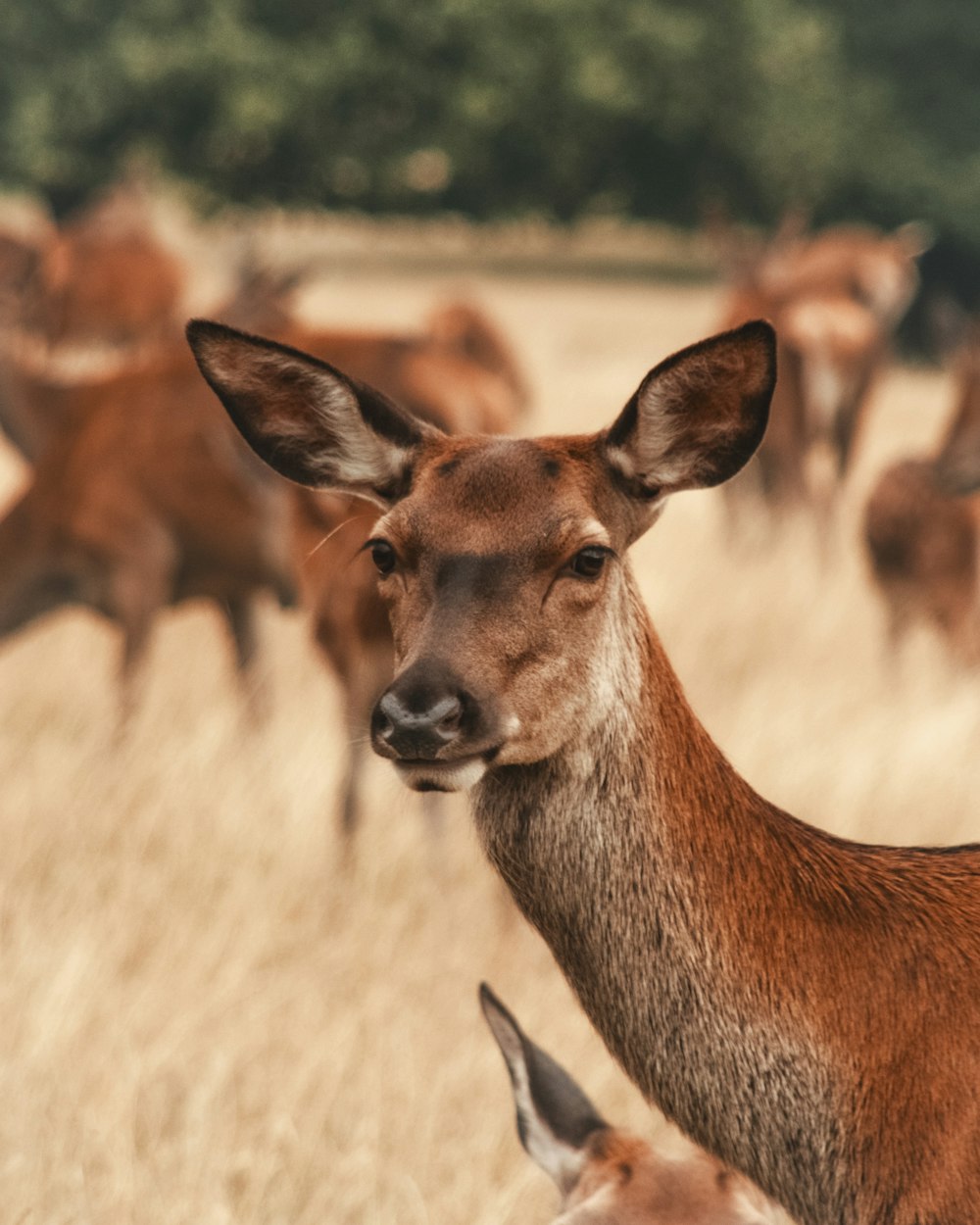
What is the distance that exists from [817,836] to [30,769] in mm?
3953

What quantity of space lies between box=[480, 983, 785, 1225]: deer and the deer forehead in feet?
2.08

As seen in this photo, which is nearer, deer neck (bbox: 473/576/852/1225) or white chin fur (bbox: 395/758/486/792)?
white chin fur (bbox: 395/758/486/792)

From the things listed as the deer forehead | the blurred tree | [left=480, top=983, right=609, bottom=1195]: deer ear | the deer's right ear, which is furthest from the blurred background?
the blurred tree

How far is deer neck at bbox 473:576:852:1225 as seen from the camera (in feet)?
8.72

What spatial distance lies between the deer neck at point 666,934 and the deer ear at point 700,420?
0.87 feet

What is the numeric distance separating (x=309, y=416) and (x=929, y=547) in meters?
5.50

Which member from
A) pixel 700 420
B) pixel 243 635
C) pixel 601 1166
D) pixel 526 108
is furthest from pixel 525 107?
pixel 601 1166

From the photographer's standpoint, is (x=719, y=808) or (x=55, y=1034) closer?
(x=719, y=808)

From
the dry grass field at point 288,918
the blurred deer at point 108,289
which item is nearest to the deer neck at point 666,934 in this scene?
the dry grass field at point 288,918

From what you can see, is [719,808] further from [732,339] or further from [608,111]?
[608,111]

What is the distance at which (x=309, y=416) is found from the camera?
9.77 ft

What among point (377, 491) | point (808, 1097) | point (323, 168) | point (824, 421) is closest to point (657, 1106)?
point (808, 1097)

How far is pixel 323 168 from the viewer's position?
2894 centimetres

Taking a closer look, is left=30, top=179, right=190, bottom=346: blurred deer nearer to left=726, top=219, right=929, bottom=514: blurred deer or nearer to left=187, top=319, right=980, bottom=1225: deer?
left=726, top=219, right=929, bottom=514: blurred deer
